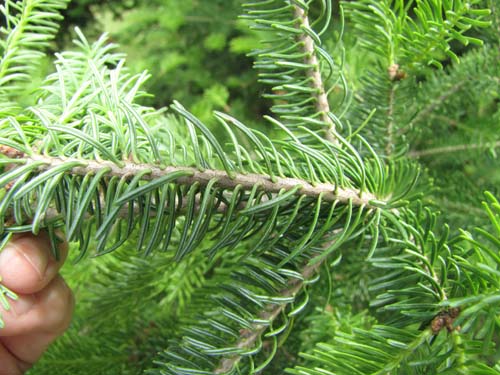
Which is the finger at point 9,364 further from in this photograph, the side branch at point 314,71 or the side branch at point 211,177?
the side branch at point 314,71

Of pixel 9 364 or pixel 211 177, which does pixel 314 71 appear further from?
pixel 9 364

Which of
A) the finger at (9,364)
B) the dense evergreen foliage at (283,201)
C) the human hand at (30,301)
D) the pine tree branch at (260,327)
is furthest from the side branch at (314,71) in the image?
the finger at (9,364)

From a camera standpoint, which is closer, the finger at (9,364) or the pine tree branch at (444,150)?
the finger at (9,364)

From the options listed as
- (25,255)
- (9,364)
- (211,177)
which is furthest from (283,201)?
(9,364)

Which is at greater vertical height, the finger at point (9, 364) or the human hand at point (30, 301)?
the human hand at point (30, 301)

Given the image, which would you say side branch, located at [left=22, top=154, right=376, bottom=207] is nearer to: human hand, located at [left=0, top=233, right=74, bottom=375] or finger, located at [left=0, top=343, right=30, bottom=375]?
human hand, located at [left=0, top=233, right=74, bottom=375]

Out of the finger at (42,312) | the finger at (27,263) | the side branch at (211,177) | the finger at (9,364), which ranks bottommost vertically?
the finger at (9,364)

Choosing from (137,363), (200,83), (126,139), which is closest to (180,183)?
(126,139)
